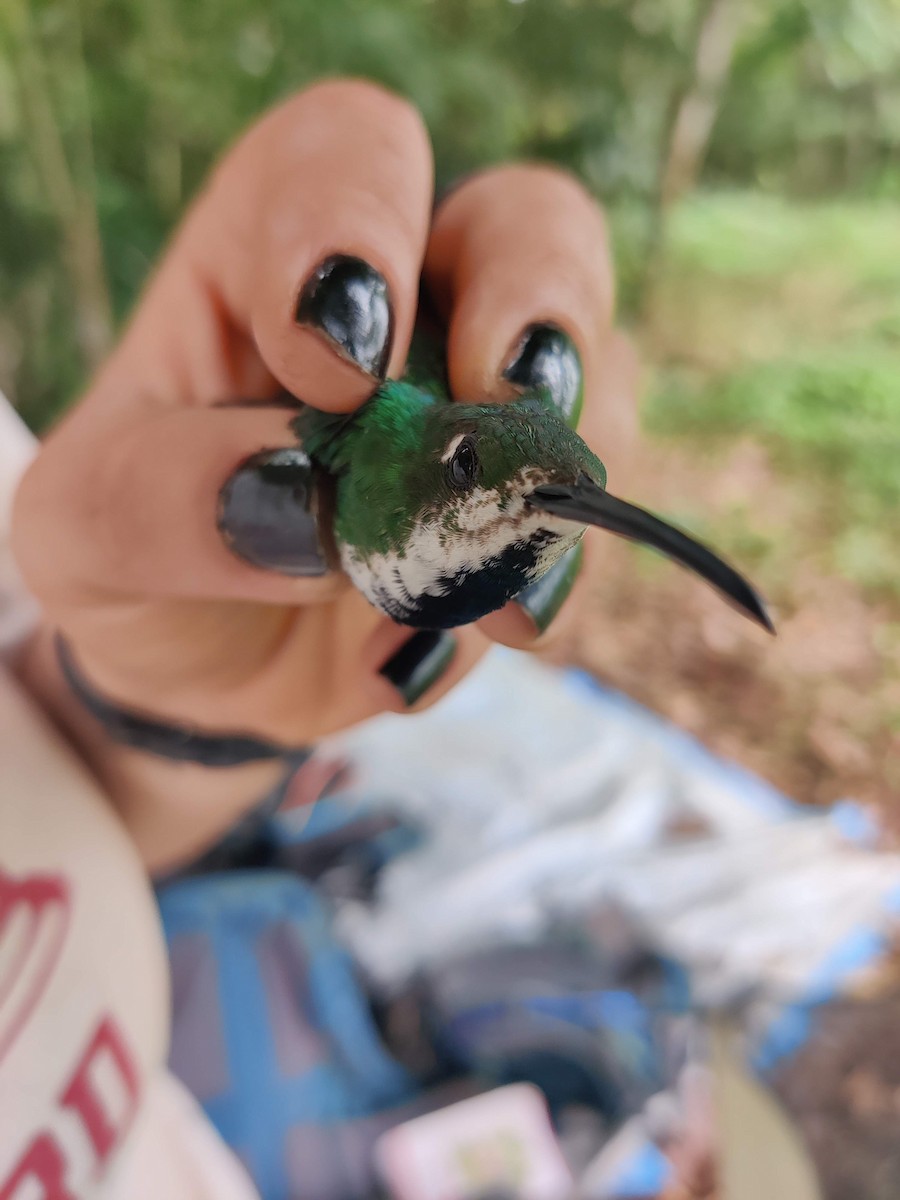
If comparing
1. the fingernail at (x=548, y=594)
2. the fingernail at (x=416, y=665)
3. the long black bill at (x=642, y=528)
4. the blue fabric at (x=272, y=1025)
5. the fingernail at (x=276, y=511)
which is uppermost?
the long black bill at (x=642, y=528)

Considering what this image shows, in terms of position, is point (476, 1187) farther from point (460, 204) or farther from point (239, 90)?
point (239, 90)

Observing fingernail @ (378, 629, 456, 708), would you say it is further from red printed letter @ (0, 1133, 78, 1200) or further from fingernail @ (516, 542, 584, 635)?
red printed letter @ (0, 1133, 78, 1200)

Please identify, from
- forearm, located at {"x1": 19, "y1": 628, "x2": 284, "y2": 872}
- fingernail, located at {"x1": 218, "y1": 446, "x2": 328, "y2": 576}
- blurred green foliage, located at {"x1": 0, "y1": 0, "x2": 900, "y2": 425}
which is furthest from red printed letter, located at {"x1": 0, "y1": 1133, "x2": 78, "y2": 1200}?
blurred green foliage, located at {"x1": 0, "y1": 0, "x2": 900, "y2": 425}

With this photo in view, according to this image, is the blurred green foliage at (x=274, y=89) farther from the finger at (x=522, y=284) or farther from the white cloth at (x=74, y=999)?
the white cloth at (x=74, y=999)

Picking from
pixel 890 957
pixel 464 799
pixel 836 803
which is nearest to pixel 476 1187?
pixel 464 799

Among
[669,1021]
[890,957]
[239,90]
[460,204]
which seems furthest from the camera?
[239,90]

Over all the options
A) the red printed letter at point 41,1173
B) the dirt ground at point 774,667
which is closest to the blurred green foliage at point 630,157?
the dirt ground at point 774,667

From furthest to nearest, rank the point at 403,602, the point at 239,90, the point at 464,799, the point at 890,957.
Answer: the point at 239,90, the point at 464,799, the point at 890,957, the point at 403,602
